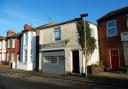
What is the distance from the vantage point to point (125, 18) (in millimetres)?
19484

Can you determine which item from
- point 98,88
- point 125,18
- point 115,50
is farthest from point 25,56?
point 98,88

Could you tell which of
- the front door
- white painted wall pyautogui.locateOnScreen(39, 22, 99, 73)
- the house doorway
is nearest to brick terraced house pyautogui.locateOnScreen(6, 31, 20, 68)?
white painted wall pyautogui.locateOnScreen(39, 22, 99, 73)

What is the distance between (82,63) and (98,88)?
750 centimetres

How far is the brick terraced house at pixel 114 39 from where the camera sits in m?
19.2

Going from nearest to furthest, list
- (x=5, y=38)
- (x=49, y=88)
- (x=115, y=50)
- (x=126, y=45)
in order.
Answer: (x=49, y=88)
(x=126, y=45)
(x=115, y=50)
(x=5, y=38)

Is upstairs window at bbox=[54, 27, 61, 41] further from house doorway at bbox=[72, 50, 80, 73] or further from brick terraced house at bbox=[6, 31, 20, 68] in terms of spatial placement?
brick terraced house at bbox=[6, 31, 20, 68]

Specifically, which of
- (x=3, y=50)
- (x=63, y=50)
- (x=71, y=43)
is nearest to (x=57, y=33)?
(x=63, y=50)

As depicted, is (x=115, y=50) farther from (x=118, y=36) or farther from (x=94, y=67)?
(x=94, y=67)

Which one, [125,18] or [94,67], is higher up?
[125,18]

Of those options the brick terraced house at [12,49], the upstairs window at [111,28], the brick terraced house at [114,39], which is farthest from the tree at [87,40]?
the brick terraced house at [12,49]

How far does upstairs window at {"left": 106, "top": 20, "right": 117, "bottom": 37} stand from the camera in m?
20.5

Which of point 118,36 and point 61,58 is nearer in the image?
point 118,36

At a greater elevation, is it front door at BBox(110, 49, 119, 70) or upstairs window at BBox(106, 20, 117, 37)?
upstairs window at BBox(106, 20, 117, 37)

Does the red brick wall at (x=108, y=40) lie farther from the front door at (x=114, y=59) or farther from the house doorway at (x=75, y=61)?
the house doorway at (x=75, y=61)
